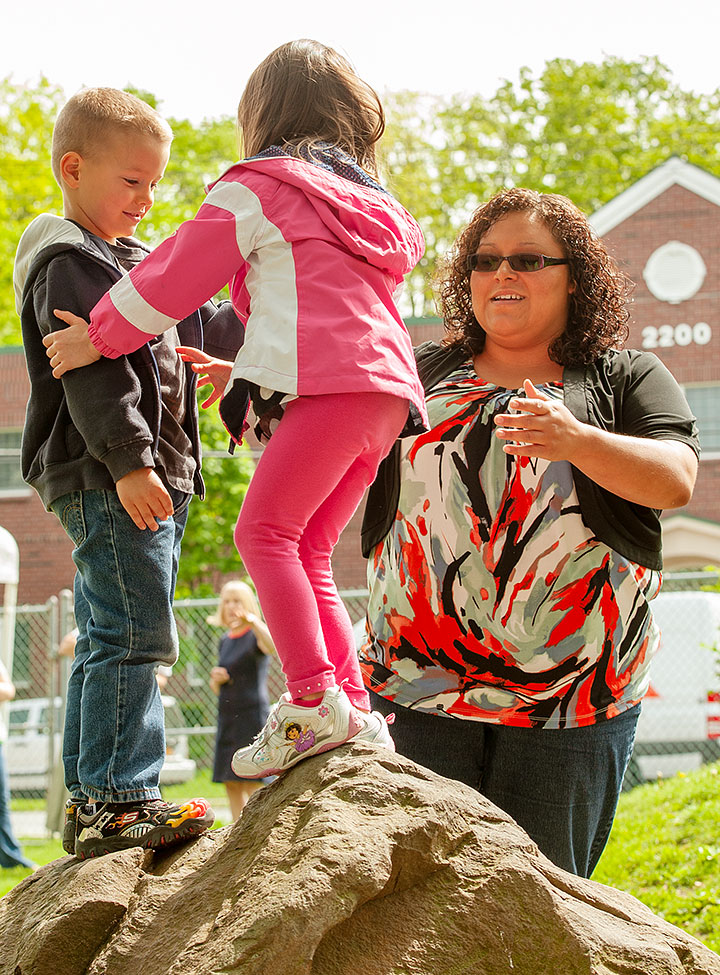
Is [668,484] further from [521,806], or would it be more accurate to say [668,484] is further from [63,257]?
[63,257]

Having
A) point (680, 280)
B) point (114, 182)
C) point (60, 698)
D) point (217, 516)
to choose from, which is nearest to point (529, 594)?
point (114, 182)

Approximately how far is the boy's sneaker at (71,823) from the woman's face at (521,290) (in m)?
1.64

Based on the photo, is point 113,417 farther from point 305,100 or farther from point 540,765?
point 540,765

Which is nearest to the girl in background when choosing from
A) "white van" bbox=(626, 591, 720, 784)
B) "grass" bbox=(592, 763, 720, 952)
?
"grass" bbox=(592, 763, 720, 952)

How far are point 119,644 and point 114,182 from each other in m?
1.12

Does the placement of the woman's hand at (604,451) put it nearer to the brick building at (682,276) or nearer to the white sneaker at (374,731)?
the white sneaker at (374,731)

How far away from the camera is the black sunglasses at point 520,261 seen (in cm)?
304

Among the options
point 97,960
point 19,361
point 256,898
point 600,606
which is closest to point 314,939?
point 256,898

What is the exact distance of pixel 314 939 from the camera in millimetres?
1966

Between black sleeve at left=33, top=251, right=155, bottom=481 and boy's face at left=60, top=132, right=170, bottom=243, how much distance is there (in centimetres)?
15

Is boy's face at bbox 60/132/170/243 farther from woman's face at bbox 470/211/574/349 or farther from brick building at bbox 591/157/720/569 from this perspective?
brick building at bbox 591/157/720/569

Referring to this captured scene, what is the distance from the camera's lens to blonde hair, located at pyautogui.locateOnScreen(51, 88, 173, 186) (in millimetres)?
2641

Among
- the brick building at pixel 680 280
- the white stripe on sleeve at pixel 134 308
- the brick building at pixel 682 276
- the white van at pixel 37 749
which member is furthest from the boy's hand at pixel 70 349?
the brick building at pixel 682 276

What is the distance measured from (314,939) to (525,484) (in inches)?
49.8
